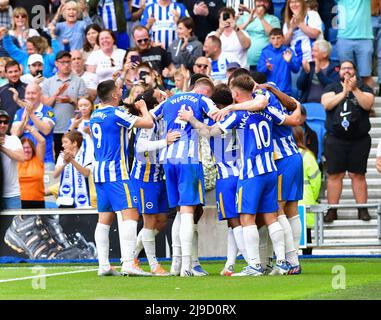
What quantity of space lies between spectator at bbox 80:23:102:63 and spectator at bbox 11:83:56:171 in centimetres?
212

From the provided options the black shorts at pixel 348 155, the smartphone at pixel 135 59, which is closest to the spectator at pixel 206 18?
the smartphone at pixel 135 59

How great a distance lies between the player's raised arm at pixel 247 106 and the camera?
13516 mm

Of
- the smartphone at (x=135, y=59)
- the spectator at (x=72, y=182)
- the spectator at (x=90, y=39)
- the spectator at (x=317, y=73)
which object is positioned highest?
the spectator at (x=90, y=39)

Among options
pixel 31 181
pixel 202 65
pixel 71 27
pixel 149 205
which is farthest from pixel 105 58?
pixel 149 205

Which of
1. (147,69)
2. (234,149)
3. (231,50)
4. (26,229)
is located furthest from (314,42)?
(234,149)

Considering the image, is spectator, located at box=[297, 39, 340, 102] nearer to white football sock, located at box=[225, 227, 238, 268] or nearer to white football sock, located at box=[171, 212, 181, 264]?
white football sock, located at box=[225, 227, 238, 268]

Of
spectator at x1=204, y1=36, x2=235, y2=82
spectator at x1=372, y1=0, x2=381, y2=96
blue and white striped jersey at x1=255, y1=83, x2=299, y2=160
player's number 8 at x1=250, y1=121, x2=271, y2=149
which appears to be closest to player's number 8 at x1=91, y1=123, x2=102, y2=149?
player's number 8 at x1=250, y1=121, x2=271, y2=149

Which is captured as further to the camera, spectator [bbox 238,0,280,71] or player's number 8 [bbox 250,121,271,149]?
spectator [bbox 238,0,280,71]

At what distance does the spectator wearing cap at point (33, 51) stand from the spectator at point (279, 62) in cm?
426

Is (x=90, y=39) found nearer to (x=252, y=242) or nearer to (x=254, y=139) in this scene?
(x=254, y=139)

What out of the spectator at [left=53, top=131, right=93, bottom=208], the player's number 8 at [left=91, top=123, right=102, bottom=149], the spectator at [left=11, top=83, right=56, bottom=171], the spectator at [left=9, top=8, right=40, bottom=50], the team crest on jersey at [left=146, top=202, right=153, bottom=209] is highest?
the spectator at [left=9, top=8, right=40, bottom=50]

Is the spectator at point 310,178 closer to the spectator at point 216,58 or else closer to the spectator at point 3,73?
the spectator at point 216,58

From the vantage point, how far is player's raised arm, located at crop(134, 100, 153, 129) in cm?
1392

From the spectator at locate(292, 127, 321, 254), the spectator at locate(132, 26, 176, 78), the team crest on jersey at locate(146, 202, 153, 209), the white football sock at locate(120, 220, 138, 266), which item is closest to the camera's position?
the white football sock at locate(120, 220, 138, 266)
